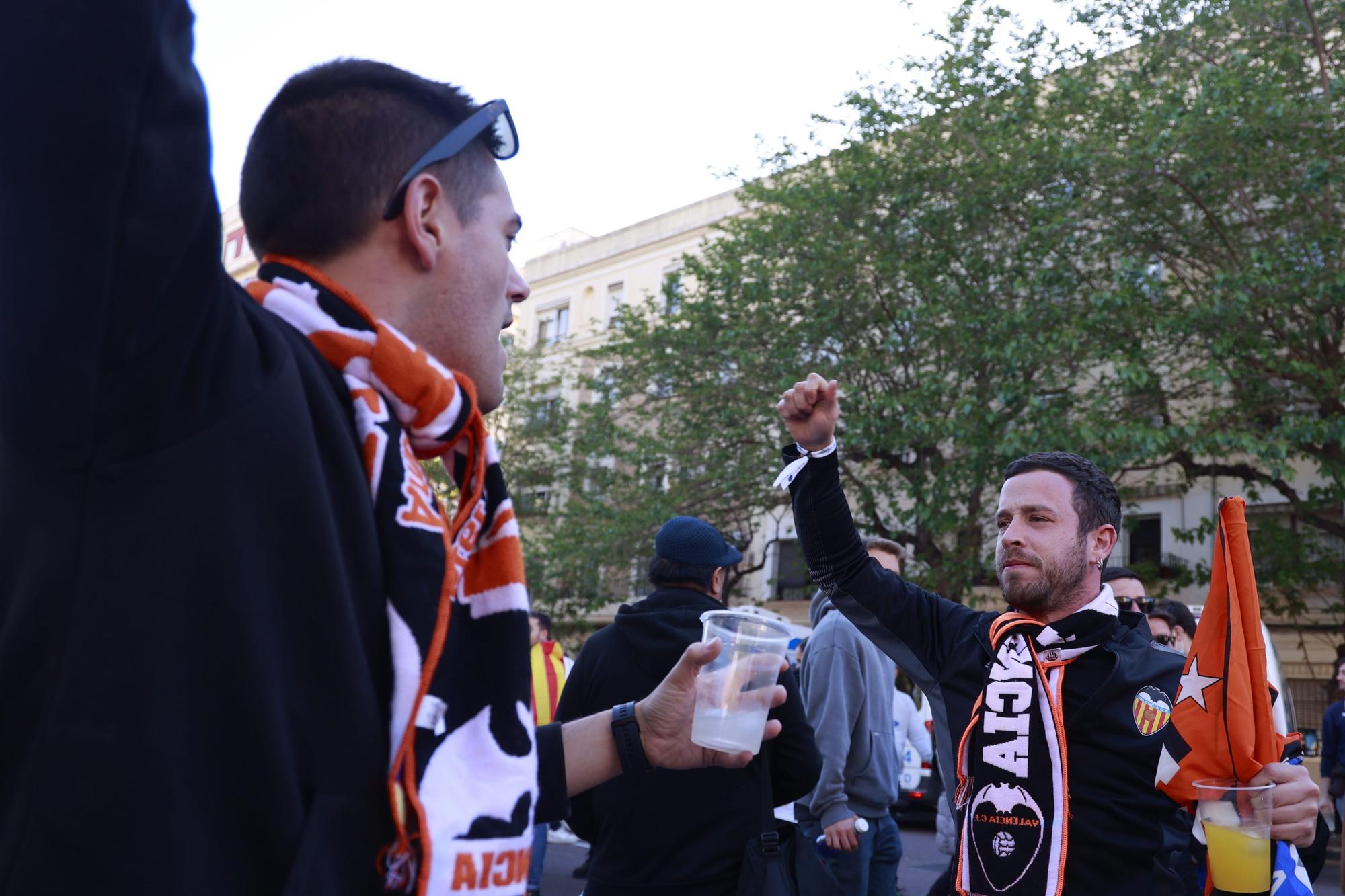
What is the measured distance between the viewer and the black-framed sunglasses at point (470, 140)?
1373 millimetres

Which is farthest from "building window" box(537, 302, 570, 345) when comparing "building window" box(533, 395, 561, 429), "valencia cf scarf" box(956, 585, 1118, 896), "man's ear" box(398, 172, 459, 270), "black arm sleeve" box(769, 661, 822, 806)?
"man's ear" box(398, 172, 459, 270)

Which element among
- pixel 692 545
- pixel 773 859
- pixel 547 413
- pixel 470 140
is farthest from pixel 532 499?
pixel 470 140

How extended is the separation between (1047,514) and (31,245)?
305cm

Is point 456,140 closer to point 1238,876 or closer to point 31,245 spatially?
point 31,245

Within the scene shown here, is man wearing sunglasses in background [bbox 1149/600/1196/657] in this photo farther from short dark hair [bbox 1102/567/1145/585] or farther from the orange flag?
the orange flag

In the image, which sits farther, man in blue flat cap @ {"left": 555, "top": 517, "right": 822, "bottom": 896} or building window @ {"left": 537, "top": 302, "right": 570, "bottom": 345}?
building window @ {"left": 537, "top": 302, "right": 570, "bottom": 345}

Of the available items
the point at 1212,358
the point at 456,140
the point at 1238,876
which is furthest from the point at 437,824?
the point at 1212,358

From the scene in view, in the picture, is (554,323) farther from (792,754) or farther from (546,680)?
(792,754)

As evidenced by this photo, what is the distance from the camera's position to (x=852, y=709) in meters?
5.68

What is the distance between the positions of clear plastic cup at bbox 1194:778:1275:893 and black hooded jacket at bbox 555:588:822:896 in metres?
1.49

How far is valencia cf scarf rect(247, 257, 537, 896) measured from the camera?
45.7 inches

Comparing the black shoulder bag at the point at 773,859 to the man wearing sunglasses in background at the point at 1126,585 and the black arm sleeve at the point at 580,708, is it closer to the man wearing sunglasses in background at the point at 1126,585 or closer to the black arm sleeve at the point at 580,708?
the black arm sleeve at the point at 580,708

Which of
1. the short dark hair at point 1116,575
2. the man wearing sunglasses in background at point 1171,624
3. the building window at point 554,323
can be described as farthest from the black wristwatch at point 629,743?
the building window at point 554,323

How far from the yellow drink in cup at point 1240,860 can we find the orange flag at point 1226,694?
23cm
